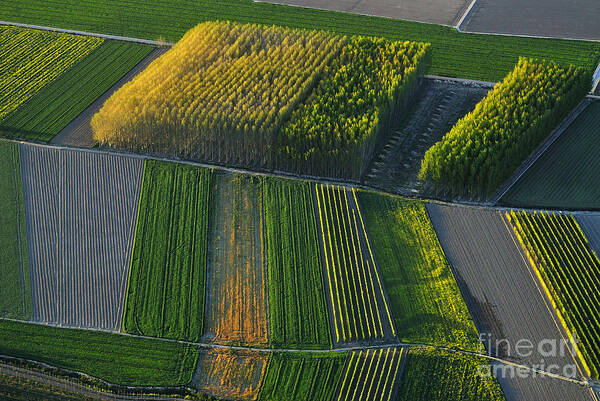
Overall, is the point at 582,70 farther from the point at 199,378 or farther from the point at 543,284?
the point at 199,378

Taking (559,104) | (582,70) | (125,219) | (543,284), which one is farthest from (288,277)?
(582,70)

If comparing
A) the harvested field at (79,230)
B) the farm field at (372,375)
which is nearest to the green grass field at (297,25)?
the harvested field at (79,230)

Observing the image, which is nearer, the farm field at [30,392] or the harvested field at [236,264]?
the farm field at [30,392]

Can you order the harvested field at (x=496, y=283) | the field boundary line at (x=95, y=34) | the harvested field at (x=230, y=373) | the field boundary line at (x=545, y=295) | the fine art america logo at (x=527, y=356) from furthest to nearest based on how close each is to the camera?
the field boundary line at (x=95, y=34) < the harvested field at (x=496, y=283) < the field boundary line at (x=545, y=295) < the fine art america logo at (x=527, y=356) < the harvested field at (x=230, y=373)

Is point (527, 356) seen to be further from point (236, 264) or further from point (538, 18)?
point (538, 18)

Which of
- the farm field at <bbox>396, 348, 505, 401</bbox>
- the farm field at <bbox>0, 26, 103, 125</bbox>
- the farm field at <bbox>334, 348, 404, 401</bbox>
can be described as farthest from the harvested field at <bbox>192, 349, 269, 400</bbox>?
the farm field at <bbox>0, 26, 103, 125</bbox>

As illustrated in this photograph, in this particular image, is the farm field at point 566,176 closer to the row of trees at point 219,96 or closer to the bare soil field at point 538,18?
the bare soil field at point 538,18

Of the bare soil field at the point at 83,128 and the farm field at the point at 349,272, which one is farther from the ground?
the bare soil field at the point at 83,128
